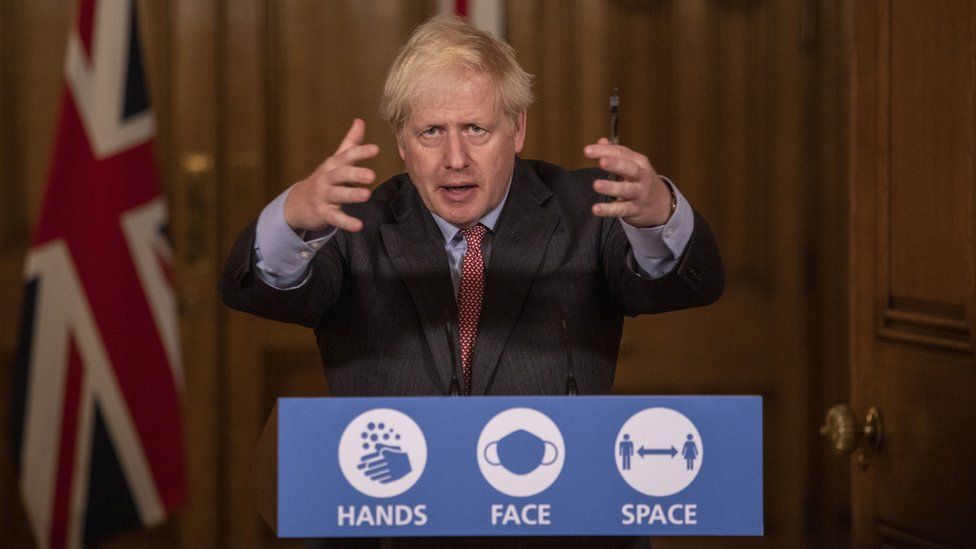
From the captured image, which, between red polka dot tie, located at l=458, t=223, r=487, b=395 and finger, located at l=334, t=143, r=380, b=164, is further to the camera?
red polka dot tie, located at l=458, t=223, r=487, b=395

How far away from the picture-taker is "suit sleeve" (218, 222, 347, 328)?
148cm

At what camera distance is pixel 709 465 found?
1.21m

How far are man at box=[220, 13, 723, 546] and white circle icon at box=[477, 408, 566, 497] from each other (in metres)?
0.29

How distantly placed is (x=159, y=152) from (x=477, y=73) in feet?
6.92

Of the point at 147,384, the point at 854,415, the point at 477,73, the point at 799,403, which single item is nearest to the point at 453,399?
the point at 477,73

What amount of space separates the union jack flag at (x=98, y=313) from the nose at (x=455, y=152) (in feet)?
6.40

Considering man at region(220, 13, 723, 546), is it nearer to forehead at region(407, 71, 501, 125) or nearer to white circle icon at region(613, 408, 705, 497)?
forehead at region(407, 71, 501, 125)

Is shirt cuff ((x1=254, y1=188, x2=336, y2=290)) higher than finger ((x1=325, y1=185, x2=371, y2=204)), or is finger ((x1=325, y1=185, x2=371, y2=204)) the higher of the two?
finger ((x1=325, y1=185, x2=371, y2=204))

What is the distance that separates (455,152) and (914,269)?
0.96 m

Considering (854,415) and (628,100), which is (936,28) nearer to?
(854,415)

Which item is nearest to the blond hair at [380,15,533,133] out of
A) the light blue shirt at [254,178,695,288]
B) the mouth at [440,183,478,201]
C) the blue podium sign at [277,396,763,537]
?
the mouth at [440,183,478,201]

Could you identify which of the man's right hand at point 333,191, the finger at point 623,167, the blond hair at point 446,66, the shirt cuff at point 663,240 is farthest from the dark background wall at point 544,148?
the finger at point 623,167

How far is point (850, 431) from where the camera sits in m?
2.01

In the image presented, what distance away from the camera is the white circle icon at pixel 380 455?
3.90ft
